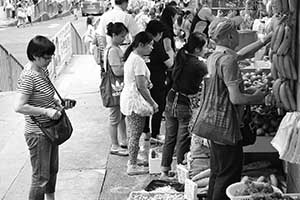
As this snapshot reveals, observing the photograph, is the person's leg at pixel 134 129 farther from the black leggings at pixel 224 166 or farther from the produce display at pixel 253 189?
the produce display at pixel 253 189

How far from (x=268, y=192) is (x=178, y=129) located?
1892 mm

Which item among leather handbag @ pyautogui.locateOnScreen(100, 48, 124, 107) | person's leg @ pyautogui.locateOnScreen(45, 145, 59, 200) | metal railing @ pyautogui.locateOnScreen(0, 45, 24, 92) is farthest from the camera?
metal railing @ pyautogui.locateOnScreen(0, 45, 24, 92)

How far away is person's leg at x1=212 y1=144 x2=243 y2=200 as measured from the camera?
16.5ft

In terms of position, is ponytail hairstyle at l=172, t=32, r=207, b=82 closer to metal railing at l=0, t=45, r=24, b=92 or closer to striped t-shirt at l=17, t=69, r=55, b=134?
striped t-shirt at l=17, t=69, r=55, b=134

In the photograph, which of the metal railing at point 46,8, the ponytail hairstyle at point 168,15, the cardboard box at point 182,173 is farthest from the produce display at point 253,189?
the metal railing at point 46,8

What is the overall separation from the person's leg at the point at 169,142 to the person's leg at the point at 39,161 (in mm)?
1844

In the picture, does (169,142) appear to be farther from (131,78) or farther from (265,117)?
(265,117)

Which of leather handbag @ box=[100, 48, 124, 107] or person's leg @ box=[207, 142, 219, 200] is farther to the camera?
leather handbag @ box=[100, 48, 124, 107]

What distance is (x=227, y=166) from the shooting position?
5051mm

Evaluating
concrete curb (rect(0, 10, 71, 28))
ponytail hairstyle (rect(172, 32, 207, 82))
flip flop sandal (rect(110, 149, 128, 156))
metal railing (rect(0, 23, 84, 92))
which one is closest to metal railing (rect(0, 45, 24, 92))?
metal railing (rect(0, 23, 84, 92))

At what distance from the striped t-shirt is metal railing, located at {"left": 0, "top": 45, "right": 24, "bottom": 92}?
338 inches

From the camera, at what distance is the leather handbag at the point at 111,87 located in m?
7.45

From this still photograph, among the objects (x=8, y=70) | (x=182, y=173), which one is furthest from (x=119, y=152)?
(x=8, y=70)

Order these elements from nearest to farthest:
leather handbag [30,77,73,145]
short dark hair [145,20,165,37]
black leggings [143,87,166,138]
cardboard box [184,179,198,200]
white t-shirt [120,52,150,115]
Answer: leather handbag [30,77,73,145] < cardboard box [184,179,198,200] < white t-shirt [120,52,150,115] < short dark hair [145,20,165,37] < black leggings [143,87,166,138]
